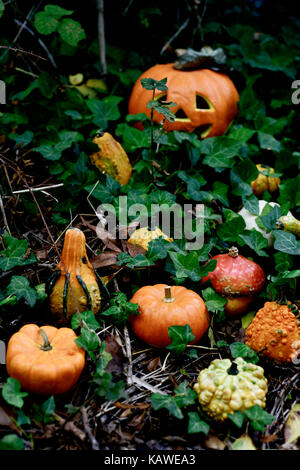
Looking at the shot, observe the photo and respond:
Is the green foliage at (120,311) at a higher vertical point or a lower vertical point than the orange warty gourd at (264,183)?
lower

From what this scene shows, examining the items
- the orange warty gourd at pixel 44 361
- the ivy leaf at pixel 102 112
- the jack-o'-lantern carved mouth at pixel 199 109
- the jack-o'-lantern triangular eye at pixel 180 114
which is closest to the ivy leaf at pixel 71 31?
the ivy leaf at pixel 102 112

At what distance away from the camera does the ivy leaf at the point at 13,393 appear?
57.0 inches

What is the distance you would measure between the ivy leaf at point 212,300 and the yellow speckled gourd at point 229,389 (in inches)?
15.3

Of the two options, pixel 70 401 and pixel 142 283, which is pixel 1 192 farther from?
pixel 70 401

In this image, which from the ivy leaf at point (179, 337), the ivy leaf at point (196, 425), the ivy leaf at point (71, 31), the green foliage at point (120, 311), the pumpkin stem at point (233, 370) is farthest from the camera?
the ivy leaf at point (71, 31)

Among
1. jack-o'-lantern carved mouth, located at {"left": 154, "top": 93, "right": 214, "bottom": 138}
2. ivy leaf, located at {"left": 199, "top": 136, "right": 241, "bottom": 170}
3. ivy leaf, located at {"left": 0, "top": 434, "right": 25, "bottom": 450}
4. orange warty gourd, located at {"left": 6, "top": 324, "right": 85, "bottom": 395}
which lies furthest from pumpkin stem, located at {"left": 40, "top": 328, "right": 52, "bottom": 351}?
jack-o'-lantern carved mouth, located at {"left": 154, "top": 93, "right": 214, "bottom": 138}

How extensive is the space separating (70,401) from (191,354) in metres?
0.54

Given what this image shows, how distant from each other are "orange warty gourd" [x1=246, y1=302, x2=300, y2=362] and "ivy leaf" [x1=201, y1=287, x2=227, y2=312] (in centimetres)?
20

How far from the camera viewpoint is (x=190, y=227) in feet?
7.45

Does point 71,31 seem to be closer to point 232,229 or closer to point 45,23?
point 45,23

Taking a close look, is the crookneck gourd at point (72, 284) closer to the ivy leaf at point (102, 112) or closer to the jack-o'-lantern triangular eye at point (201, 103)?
the ivy leaf at point (102, 112)

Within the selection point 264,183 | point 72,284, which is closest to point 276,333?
point 72,284

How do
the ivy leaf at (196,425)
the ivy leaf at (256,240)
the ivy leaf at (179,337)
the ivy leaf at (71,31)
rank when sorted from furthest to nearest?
the ivy leaf at (71,31) < the ivy leaf at (256,240) < the ivy leaf at (179,337) < the ivy leaf at (196,425)

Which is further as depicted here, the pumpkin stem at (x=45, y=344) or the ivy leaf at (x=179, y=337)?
the ivy leaf at (x=179, y=337)
